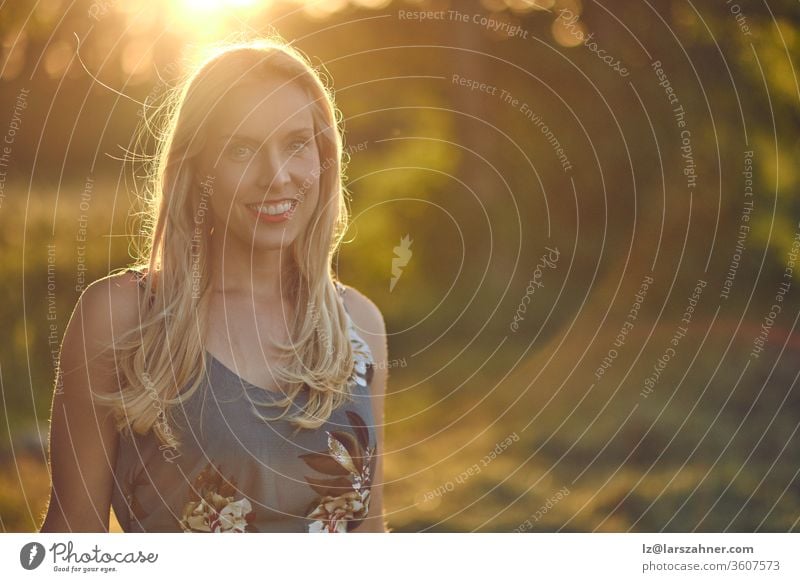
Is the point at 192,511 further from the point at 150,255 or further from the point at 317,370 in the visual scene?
the point at 150,255

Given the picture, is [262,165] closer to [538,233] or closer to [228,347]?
[228,347]

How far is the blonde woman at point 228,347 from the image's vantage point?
65.7 inches

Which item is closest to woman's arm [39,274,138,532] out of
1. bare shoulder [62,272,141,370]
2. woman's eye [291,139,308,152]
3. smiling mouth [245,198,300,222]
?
bare shoulder [62,272,141,370]

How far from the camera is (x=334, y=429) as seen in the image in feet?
5.83

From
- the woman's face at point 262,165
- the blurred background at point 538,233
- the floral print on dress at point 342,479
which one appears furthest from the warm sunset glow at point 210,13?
the floral print on dress at point 342,479

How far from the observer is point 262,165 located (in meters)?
1.73

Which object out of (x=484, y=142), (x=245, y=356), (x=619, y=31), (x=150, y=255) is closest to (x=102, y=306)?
(x=150, y=255)

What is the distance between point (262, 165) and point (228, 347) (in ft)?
1.13

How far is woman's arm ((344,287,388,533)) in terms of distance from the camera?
1840 mm

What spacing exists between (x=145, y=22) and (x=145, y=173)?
1.02ft

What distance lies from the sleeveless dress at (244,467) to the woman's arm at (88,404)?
3 cm

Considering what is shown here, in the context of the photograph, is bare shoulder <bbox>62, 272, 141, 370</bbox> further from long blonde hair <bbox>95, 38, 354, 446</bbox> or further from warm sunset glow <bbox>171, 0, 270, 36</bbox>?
warm sunset glow <bbox>171, 0, 270, 36</bbox>

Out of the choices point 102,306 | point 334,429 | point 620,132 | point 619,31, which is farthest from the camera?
point 620,132

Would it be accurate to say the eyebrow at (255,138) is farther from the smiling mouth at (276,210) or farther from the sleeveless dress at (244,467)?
the sleeveless dress at (244,467)
